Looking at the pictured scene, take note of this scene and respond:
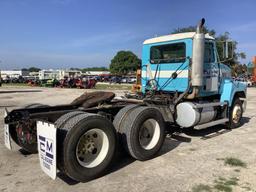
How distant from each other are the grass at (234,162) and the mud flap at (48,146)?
123 inches

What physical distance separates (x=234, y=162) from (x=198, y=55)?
2.81 meters

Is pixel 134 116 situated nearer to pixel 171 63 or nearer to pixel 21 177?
pixel 21 177

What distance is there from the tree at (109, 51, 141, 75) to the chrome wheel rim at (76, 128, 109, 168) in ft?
313

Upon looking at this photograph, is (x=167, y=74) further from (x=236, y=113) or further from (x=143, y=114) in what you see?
(x=143, y=114)

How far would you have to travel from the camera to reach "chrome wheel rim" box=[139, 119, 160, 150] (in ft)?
18.4

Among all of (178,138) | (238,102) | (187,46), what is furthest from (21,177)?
(238,102)

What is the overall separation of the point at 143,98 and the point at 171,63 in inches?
48.2

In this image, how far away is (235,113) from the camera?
8719 millimetres

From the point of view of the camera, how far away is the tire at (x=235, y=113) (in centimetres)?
849

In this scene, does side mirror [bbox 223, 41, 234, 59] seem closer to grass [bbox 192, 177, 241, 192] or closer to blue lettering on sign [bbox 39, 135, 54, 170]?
grass [bbox 192, 177, 241, 192]

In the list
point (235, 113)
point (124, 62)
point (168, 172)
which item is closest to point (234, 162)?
point (168, 172)

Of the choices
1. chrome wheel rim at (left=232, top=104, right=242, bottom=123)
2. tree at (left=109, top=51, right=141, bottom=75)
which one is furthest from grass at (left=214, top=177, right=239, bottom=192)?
tree at (left=109, top=51, right=141, bottom=75)

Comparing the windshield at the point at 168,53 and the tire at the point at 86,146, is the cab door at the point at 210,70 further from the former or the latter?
the tire at the point at 86,146

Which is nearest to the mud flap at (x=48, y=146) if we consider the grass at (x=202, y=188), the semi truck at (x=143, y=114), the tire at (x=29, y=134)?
the semi truck at (x=143, y=114)
